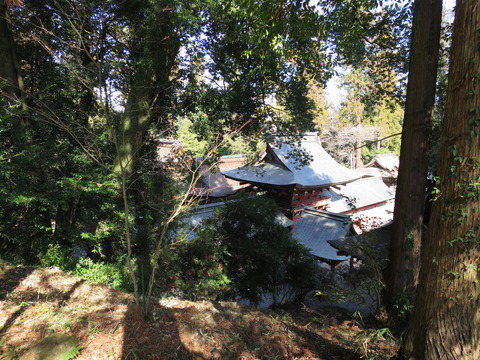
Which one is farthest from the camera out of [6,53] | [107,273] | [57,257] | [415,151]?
[57,257]

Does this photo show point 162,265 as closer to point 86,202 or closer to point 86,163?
point 86,202

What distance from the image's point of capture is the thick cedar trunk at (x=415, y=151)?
3.64 m

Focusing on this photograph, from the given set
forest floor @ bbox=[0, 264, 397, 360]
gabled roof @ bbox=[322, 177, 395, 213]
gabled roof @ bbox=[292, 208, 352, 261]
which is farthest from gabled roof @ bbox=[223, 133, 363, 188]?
forest floor @ bbox=[0, 264, 397, 360]

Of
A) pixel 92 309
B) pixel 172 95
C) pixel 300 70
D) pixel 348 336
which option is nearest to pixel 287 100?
pixel 300 70

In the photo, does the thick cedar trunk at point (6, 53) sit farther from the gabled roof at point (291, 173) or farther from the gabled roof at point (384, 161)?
the gabled roof at point (384, 161)

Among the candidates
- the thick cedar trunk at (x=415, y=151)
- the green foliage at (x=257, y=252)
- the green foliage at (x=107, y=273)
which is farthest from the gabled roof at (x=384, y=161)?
the green foliage at (x=107, y=273)

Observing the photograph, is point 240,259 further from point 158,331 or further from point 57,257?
point 158,331

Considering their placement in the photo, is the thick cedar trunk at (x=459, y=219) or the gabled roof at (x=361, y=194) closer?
the thick cedar trunk at (x=459, y=219)

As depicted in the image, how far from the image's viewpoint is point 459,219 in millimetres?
1705

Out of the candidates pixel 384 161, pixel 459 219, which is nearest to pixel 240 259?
pixel 459 219

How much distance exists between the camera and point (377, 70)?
23.2 feet

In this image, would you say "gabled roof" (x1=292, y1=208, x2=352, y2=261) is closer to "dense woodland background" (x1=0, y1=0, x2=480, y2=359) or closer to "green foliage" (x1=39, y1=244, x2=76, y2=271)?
"dense woodland background" (x1=0, y1=0, x2=480, y2=359)

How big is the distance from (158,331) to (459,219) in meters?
2.63

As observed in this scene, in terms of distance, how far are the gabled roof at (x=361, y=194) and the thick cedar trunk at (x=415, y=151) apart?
38.8 ft
